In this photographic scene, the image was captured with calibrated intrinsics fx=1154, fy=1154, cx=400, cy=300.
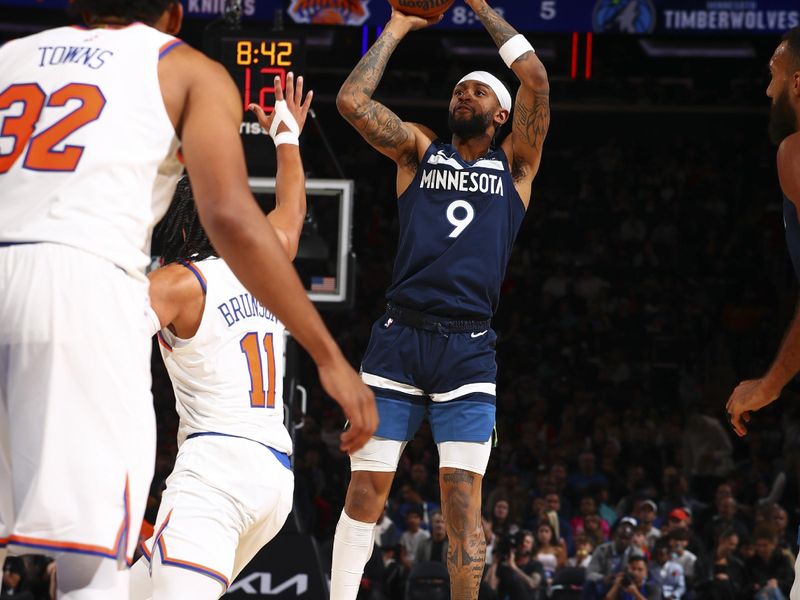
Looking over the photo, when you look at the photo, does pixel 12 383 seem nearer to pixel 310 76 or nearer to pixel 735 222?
pixel 310 76

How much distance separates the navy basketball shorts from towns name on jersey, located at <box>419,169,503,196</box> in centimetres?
63

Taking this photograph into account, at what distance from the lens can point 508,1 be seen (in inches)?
496

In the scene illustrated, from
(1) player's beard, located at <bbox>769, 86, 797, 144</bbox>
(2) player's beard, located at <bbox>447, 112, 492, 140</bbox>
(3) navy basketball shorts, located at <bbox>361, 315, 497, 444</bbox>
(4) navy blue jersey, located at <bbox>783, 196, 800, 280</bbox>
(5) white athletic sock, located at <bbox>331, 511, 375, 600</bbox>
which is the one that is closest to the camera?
(4) navy blue jersey, located at <bbox>783, 196, 800, 280</bbox>

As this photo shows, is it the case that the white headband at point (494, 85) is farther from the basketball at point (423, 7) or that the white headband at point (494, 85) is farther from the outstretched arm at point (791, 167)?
the outstretched arm at point (791, 167)

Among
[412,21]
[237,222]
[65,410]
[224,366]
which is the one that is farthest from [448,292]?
[65,410]

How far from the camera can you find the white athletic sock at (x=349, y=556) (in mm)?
4824

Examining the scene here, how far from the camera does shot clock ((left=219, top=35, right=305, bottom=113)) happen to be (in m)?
8.16

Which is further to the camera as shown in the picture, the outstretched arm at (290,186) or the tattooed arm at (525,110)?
the tattooed arm at (525,110)

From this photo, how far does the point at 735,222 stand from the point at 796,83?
14227 millimetres

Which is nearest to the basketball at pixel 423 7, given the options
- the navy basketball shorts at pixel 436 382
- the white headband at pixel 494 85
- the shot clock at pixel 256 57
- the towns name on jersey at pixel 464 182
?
the white headband at pixel 494 85

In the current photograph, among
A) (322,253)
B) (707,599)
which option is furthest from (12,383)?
(707,599)

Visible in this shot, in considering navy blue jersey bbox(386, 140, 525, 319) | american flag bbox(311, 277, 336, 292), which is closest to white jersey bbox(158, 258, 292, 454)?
navy blue jersey bbox(386, 140, 525, 319)

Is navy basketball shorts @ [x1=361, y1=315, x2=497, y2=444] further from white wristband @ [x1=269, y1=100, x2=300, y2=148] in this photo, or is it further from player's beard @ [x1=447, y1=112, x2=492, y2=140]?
white wristband @ [x1=269, y1=100, x2=300, y2=148]

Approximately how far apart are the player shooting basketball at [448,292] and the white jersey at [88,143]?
244 cm
